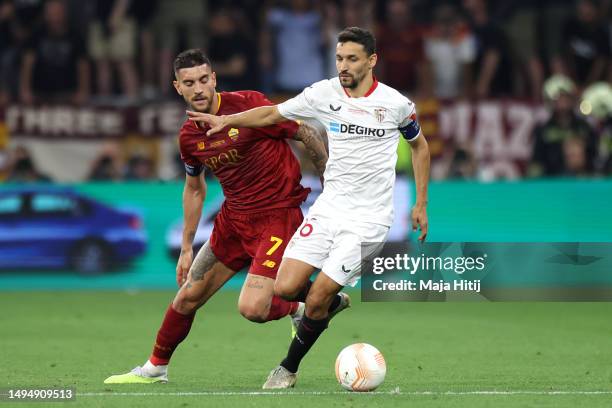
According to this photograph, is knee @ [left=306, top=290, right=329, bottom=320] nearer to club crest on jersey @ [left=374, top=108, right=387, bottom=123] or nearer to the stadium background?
club crest on jersey @ [left=374, top=108, right=387, bottom=123]

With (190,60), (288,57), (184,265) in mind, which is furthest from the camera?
(288,57)

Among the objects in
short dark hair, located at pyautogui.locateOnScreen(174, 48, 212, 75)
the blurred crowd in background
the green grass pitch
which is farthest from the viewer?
the blurred crowd in background

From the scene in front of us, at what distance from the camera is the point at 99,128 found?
19.5m

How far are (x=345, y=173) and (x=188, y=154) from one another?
1280mm

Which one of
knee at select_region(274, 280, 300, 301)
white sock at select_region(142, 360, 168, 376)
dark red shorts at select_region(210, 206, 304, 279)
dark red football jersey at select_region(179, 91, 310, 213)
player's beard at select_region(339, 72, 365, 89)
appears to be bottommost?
white sock at select_region(142, 360, 168, 376)

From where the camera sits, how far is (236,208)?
31.4 ft

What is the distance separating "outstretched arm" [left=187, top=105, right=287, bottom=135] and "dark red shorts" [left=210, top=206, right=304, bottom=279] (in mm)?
783

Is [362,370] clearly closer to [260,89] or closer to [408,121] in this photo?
[408,121]

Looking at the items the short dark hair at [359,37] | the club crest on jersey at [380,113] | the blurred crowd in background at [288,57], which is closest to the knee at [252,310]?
the club crest on jersey at [380,113]

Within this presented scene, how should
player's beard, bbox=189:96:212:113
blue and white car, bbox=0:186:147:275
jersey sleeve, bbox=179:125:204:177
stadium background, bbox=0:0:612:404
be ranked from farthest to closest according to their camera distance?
stadium background, bbox=0:0:612:404 → blue and white car, bbox=0:186:147:275 → jersey sleeve, bbox=179:125:204:177 → player's beard, bbox=189:96:212:113

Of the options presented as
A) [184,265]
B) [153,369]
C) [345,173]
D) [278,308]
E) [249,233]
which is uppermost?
[345,173]

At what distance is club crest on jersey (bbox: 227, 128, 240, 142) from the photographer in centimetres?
938

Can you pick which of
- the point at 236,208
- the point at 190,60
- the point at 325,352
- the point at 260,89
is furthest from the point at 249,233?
the point at 260,89
